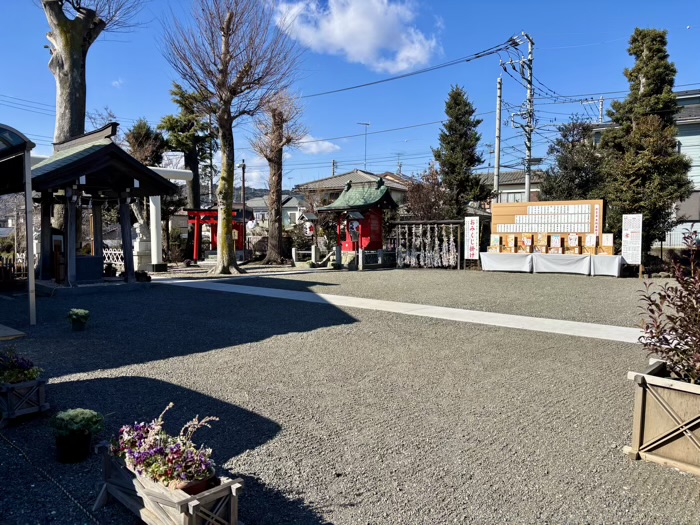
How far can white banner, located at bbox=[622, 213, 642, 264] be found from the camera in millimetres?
16422

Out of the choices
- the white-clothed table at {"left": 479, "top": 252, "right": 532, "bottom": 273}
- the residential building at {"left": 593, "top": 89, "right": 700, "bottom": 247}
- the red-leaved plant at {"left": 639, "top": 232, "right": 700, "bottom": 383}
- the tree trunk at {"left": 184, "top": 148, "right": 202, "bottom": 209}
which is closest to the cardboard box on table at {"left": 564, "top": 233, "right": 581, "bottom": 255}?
the white-clothed table at {"left": 479, "top": 252, "right": 532, "bottom": 273}

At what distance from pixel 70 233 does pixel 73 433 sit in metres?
10.1

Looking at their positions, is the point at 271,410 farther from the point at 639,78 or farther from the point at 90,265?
the point at 639,78

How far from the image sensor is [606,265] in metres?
17.0

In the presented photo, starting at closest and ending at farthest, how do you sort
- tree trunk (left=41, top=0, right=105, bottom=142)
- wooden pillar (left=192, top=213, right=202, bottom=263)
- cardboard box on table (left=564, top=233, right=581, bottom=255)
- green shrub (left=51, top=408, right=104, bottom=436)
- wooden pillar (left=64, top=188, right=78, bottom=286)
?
green shrub (left=51, top=408, right=104, bottom=436)
wooden pillar (left=64, top=188, right=78, bottom=286)
tree trunk (left=41, top=0, right=105, bottom=142)
cardboard box on table (left=564, top=233, right=581, bottom=255)
wooden pillar (left=192, top=213, right=202, bottom=263)

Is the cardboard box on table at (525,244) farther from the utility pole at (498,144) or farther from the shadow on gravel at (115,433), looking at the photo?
the shadow on gravel at (115,433)

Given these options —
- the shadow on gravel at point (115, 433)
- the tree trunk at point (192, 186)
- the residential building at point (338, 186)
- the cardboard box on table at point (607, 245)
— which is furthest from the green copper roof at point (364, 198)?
the shadow on gravel at point (115, 433)

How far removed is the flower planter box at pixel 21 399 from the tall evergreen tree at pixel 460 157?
70.9 ft

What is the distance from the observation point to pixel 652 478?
334 cm

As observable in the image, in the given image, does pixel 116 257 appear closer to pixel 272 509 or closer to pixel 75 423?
pixel 75 423

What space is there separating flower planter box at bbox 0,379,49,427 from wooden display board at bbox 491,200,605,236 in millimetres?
16970

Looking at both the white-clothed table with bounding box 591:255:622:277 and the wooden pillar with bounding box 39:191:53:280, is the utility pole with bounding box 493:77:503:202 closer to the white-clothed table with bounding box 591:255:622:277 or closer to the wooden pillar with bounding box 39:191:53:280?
the white-clothed table with bounding box 591:255:622:277

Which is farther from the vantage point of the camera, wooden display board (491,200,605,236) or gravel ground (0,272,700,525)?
wooden display board (491,200,605,236)

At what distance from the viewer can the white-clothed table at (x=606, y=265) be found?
16.7 m
